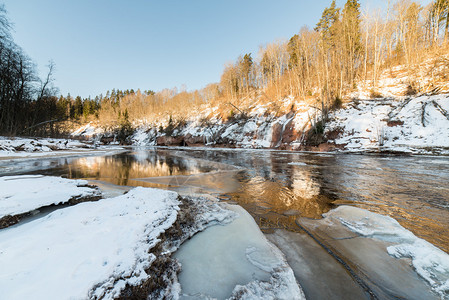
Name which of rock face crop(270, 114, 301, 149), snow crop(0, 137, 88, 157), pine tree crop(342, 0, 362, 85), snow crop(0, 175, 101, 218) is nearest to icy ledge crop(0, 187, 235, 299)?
snow crop(0, 175, 101, 218)

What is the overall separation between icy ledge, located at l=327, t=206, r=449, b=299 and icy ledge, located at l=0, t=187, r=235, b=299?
10.6 ft

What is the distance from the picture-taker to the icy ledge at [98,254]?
1.66 metres

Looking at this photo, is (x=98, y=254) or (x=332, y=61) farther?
(x=332, y=61)

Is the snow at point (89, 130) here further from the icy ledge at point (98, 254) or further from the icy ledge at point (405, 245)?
the icy ledge at point (405, 245)

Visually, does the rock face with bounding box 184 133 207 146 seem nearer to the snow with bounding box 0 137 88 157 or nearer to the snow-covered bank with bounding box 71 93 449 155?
the snow-covered bank with bounding box 71 93 449 155

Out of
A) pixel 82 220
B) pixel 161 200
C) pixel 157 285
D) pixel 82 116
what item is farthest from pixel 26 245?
pixel 82 116

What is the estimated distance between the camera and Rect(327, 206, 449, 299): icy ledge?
2.28m

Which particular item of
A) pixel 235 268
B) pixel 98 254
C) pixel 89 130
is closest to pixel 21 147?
pixel 98 254

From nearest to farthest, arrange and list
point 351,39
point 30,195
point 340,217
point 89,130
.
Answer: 1. point 340,217
2. point 30,195
3. point 351,39
4. point 89,130

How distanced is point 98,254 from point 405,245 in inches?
187

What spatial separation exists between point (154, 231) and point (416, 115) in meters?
27.3

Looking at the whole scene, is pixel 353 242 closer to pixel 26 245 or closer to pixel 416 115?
pixel 26 245

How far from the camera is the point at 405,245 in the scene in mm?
2910

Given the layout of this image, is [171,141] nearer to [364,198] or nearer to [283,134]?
[283,134]
